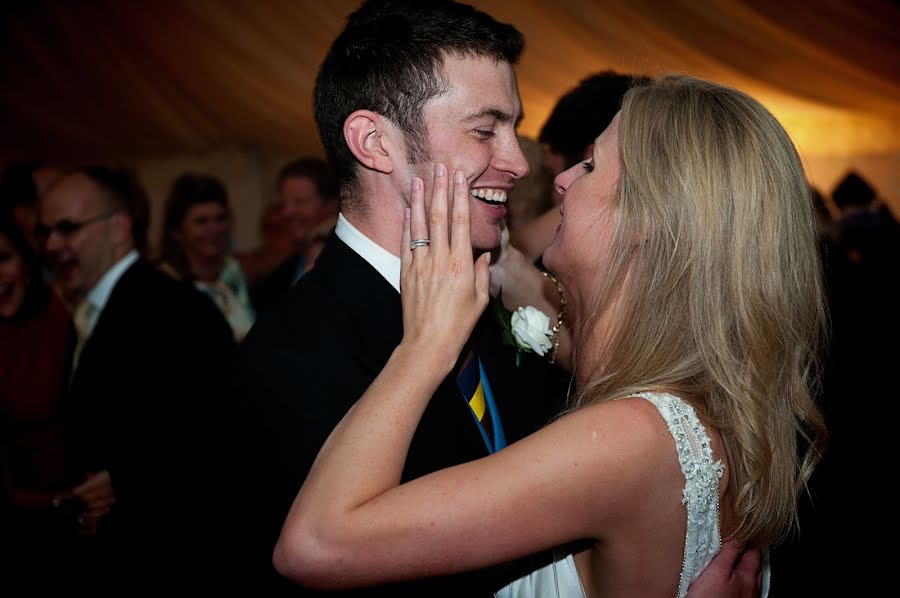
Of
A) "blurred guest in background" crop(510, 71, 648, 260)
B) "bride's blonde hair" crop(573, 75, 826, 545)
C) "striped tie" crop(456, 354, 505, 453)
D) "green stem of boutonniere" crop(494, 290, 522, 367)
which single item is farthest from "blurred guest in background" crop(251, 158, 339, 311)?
"bride's blonde hair" crop(573, 75, 826, 545)

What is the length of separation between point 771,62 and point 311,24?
341cm

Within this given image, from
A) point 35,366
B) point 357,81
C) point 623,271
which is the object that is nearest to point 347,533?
point 623,271

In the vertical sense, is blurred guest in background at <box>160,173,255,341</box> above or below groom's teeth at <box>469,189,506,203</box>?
above

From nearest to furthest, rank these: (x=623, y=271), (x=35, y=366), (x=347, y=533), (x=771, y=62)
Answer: (x=347, y=533), (x=623, y=271), (x=35, y=366), (x=771, y=62)

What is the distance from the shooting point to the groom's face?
1.64 m

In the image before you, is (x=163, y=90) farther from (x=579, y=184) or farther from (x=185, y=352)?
(x=579, y=184)

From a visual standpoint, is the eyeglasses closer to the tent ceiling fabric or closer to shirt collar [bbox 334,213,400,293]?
shirt collar [bbox 334,213,400,293]

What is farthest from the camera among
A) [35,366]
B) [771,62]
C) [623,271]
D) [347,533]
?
[771,62]

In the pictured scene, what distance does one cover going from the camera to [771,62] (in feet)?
18.4

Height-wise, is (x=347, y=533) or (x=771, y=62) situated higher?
(x=771, y=62)

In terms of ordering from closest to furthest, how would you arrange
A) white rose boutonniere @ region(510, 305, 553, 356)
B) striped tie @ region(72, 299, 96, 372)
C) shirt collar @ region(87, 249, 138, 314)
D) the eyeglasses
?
white rose boutonniere @ region(510, 305, 553, 356)
shirt collar @ region(87, 249, 138, 314)
the eyeglasses
striped tie @ region(72, 299, 96, 372)

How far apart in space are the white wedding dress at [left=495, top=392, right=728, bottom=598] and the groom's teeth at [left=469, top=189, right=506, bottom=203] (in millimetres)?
583

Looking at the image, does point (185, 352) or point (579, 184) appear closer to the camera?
point (579, 184)

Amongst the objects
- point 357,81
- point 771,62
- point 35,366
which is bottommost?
point 35,366
